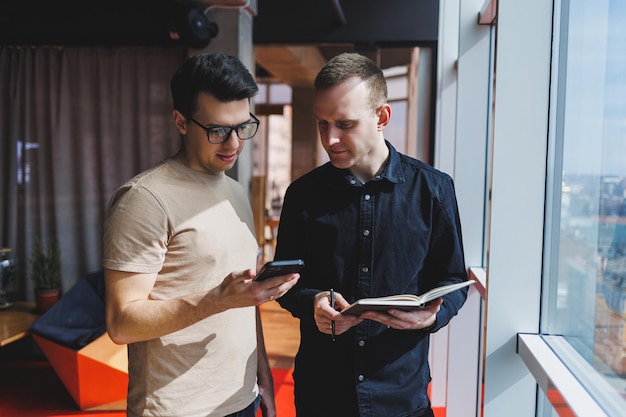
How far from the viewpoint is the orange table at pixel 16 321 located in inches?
159

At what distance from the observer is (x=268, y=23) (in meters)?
5.24

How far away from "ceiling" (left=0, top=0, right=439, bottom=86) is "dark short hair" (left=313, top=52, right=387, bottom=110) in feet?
11.2

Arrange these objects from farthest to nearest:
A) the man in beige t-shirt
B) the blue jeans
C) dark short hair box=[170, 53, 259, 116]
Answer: the blue jeans → dark short hair box=[170, 53, 259, 116] → the man in beige t-shirt

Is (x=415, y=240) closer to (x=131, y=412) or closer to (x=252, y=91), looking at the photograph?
(x=252, y=91)

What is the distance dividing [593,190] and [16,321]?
423cm

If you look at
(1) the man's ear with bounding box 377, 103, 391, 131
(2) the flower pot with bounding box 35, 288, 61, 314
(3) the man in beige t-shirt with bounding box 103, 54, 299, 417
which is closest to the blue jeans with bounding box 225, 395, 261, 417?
(3) the man in beige t-shirt with bounding box 103, 54, 299, 417

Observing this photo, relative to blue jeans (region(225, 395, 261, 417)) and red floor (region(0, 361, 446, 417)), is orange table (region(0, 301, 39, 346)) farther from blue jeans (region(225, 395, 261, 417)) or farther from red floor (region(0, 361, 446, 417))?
blue jeans (region(225, 395, 261, 417))

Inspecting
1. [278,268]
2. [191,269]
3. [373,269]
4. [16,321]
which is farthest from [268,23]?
[278,268]

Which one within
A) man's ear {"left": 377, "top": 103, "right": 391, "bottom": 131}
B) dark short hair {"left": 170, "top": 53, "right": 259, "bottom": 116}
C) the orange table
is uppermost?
dark short hair {"left": 170, "top": 53, "right": 259, "bottom": 116}

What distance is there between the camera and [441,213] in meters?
1.77

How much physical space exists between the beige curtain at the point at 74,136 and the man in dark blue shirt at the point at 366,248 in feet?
12.0

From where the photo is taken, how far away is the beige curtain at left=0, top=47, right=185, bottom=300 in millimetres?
5176

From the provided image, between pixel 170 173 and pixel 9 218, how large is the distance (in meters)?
4.27

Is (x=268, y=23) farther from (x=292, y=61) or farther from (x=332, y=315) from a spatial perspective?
(x=332, y=315)
